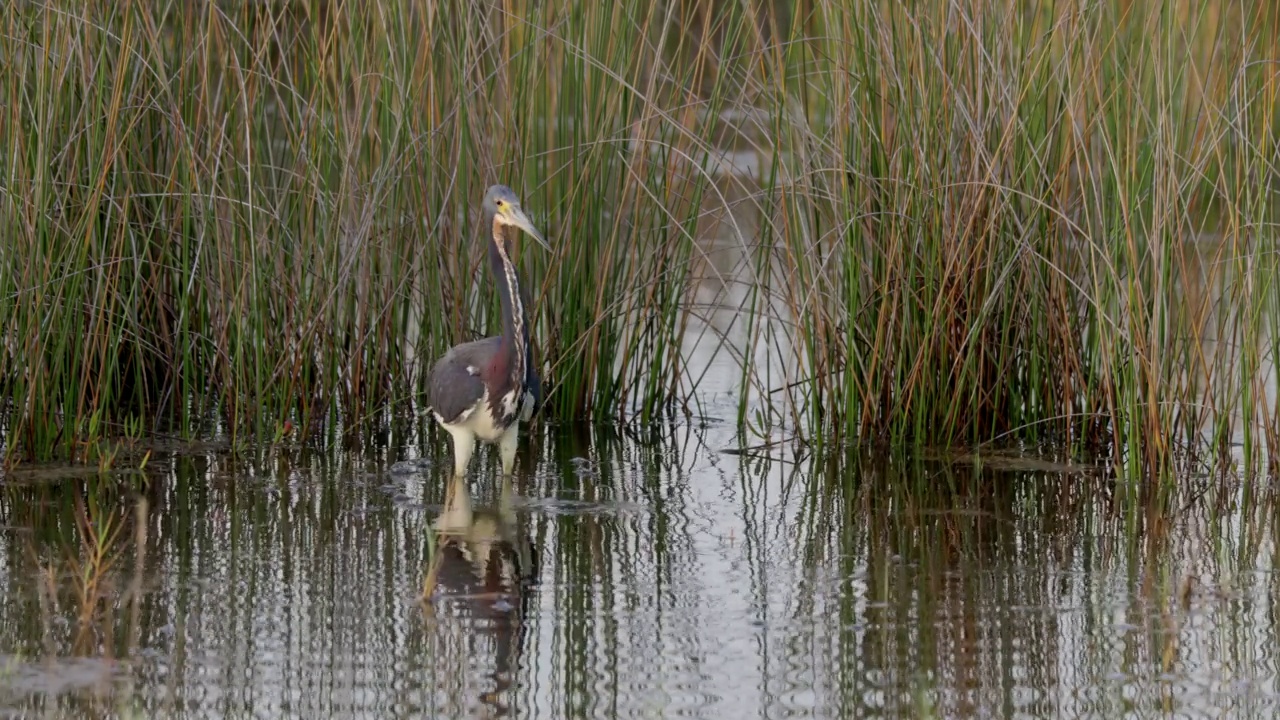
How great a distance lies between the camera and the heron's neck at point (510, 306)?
5.01 metres

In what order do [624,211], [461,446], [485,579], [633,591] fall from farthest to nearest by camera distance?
[624,211] < [461,446] < [485,579] < [633,591]

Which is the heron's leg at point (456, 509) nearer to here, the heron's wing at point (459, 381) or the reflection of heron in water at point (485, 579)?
the reflection of heron in water at point (485, 579)

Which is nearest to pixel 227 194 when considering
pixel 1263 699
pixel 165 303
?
pixel 165 303

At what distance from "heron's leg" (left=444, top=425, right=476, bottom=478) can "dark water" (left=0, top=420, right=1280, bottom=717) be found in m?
0.08

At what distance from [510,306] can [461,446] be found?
44 cm

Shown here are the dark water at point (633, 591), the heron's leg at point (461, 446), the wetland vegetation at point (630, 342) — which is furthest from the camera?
the heron's leg at point (461, 446)

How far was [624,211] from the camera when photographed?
5.71 metres

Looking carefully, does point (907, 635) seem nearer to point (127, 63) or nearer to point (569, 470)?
point (569, 470)

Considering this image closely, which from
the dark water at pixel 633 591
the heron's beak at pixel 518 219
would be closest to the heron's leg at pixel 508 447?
the dark water at pixel 633 591

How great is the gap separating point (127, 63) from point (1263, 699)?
344 cm

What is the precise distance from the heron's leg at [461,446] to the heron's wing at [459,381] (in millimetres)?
71

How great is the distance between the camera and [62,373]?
5039 millimetres

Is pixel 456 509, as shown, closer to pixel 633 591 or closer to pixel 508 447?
pixel 508 447

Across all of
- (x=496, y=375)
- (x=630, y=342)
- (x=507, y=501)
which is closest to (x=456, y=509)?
(x=507, y=501)
